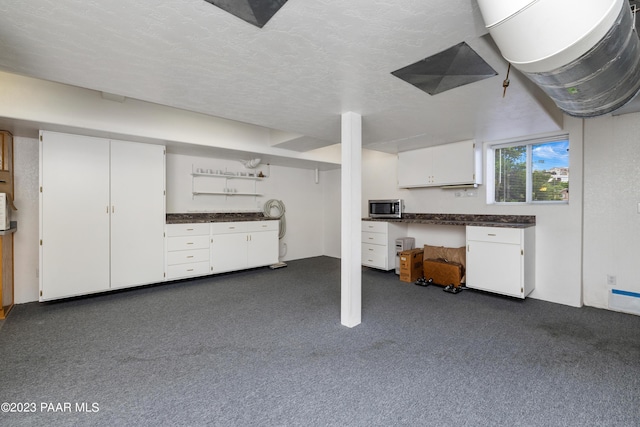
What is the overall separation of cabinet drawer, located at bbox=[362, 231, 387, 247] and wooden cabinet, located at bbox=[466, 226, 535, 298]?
136 centimetres

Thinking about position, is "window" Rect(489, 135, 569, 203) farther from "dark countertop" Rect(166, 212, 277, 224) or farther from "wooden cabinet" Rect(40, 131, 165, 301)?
"wooden cabinet" Rect(40, 131, 165, 301)

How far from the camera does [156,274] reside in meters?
3.98

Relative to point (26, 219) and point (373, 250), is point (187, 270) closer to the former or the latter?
point (26, 219)

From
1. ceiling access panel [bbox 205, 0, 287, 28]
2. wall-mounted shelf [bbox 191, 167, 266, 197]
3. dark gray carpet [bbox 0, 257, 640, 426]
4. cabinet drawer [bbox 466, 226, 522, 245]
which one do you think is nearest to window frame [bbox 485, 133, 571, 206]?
cabinet drawer [bbox 466, 226, 522, 245]

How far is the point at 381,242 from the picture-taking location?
15.8ft

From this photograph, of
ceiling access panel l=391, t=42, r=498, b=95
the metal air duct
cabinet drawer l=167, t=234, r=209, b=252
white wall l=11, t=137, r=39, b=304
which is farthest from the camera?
cabinet drawer l=167, t=234, r=209, b=252

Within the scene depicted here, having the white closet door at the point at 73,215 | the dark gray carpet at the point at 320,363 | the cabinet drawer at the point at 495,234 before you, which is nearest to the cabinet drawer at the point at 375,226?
the cabinet drawer at the point at 495,234

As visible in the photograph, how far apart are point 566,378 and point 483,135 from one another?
2.83m

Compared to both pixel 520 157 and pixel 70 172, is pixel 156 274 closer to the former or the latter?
pixel 70 172

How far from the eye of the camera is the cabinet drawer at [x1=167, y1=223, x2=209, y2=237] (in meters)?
4.11

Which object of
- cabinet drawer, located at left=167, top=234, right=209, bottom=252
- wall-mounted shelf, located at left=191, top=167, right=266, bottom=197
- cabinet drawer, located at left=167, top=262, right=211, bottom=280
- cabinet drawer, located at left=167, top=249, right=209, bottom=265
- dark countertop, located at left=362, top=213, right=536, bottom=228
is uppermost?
wall-mounted shelf, located at left=191, top=167, right=266, bottom=197

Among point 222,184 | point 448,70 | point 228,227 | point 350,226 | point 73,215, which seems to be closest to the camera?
point 448,70

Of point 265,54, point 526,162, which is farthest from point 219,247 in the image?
point 526,162

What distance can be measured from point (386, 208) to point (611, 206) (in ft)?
9.12
